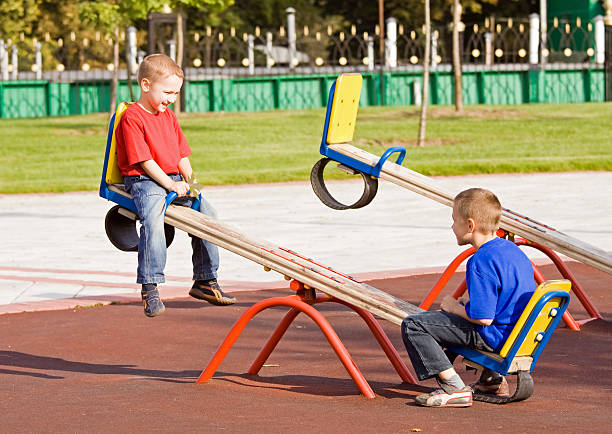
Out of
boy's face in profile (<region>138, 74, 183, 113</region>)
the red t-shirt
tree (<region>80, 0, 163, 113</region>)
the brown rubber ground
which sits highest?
tree (<region>80, 0, 163, 113</region>)

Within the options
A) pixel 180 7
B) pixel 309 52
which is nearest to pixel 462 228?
pixel 180 7

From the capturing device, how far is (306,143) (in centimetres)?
2264

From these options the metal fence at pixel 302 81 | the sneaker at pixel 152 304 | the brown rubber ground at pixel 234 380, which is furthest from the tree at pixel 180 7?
the sneaker at pixel 152 304

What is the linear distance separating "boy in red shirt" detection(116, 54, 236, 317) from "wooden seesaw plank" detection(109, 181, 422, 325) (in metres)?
0.36

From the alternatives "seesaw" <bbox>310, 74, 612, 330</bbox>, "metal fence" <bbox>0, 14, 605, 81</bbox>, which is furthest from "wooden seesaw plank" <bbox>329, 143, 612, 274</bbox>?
"metal fence" <bbox>0, 14, 605, 81</bbox>

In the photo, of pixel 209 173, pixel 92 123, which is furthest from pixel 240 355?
pixel 92 123

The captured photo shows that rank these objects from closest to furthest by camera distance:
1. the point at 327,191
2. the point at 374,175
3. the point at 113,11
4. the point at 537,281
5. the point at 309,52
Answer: the point at 374,175 < the point at 327,191 < the point at 537,281 < the point at 113,11 < the point at 309,52

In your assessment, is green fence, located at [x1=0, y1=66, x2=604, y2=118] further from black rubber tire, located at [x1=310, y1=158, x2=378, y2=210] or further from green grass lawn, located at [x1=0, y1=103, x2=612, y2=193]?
black rubber tire, located at [x1=310, y1=158, x2=378, y2=210]

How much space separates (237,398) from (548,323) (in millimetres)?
1477

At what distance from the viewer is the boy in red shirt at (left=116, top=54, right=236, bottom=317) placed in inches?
234

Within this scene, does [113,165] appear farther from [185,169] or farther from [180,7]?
[180,7]

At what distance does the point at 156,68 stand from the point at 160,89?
0.13m

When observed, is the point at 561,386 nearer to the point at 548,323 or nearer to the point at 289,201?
the point at 548,323

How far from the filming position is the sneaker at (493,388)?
523 cm
